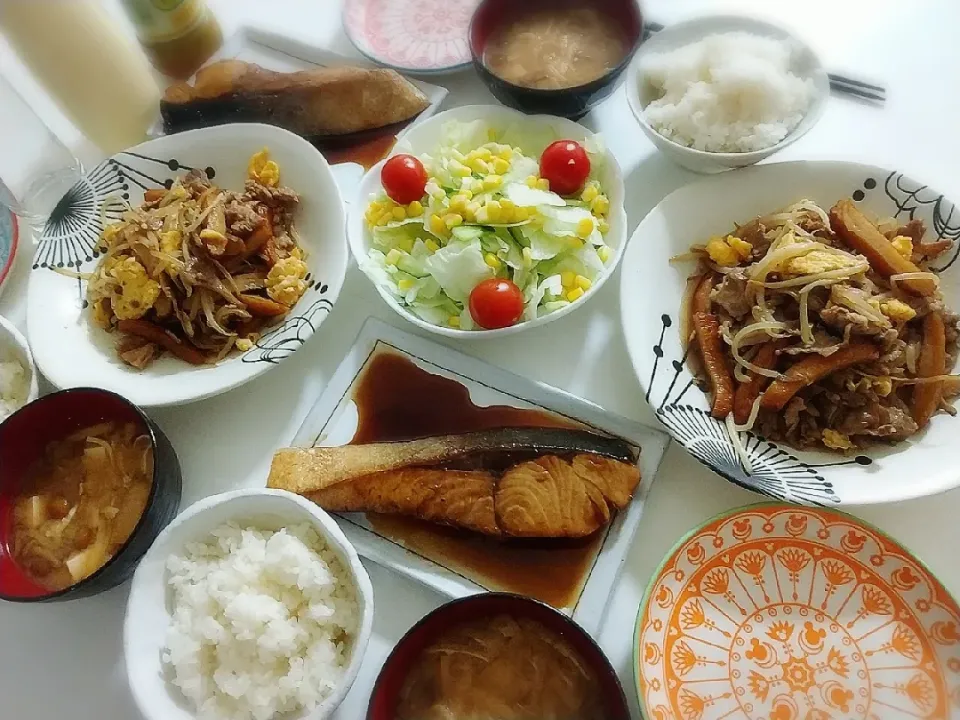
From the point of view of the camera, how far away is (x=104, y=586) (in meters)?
1.37

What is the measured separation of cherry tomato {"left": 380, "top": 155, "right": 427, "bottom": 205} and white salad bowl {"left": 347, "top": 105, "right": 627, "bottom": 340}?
0.05 m

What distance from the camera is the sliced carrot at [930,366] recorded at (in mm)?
1469

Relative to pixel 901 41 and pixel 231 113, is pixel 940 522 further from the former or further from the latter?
pixel 231 113

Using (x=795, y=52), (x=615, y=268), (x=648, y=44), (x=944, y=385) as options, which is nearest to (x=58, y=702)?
(x=615, y=268)

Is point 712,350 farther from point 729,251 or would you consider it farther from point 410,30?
point 410,30

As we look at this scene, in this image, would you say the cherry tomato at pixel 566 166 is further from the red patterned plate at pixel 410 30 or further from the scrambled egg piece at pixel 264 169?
the scrambled egg piece at pixel 264 169

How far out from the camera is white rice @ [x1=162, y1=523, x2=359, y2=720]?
124cm

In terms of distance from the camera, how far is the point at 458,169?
5.99 ft

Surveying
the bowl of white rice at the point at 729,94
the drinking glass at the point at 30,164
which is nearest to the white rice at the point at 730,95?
the bowl of white rice at the point at 729,94

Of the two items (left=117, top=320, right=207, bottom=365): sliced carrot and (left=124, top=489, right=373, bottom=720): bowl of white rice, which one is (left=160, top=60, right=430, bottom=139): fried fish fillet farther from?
(left=124, top=489, right=373, bottom=720): bowl of white rice

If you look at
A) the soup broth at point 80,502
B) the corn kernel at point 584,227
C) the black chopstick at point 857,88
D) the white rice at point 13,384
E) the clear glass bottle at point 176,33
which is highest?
the clear glass bottle at point 176,33

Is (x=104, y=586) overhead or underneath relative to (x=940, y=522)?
overhead

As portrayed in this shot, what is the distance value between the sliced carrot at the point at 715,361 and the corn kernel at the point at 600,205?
347mm

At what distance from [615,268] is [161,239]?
1.11m
